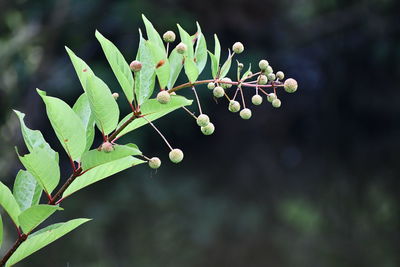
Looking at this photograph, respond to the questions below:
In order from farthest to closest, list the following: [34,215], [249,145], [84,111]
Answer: [249,145], [84,111], [34,215]

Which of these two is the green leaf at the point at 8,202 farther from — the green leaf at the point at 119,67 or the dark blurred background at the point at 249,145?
the dark blurred background at the point at 249,145

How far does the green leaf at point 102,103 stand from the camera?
46 cm

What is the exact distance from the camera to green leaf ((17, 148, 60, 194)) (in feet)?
1.46

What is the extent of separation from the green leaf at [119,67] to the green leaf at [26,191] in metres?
0.12

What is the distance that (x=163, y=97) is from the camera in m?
0.47

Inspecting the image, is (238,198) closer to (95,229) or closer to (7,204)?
(95,229)

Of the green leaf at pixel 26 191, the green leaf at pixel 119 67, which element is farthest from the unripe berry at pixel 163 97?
the green leaf at pixel 26 191

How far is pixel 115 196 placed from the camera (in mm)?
5363

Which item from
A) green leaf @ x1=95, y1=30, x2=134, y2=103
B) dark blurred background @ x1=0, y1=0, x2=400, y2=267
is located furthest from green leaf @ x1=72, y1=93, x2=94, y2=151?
dark blurred background @ x1=0, y1=0, x2=400, y2=267

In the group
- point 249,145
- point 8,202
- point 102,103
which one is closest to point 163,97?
point 102,103

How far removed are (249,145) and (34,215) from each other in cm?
622

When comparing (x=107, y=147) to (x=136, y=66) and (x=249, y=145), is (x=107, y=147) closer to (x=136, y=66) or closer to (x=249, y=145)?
(x=136, y=66)

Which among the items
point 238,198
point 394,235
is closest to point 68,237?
point 238,198

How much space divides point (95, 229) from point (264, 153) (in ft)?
7.99
